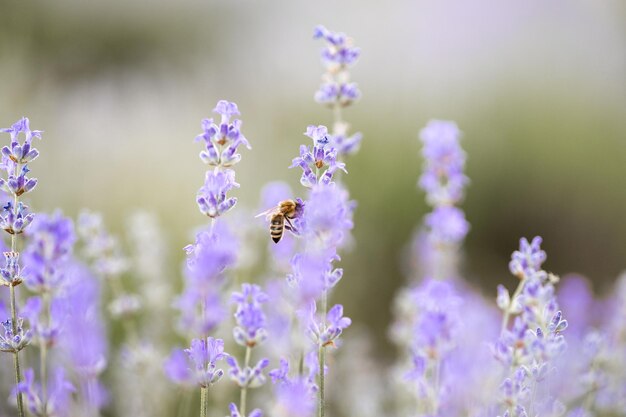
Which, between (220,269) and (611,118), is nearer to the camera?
(220,269)

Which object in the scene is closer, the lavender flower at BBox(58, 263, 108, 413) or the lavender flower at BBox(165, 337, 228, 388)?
the lavender flower at BBox(165, 337, 228, 388)

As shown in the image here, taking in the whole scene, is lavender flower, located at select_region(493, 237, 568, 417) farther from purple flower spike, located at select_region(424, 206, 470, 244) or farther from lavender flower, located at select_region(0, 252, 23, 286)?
lavender flower, located at select_region(0, 252, 23, 286)

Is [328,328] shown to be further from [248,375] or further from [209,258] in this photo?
[209,258]

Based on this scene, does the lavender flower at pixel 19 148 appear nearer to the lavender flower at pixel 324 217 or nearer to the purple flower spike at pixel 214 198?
the purple flower spike at pixel 214 198

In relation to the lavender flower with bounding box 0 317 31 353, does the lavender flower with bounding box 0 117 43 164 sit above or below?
above

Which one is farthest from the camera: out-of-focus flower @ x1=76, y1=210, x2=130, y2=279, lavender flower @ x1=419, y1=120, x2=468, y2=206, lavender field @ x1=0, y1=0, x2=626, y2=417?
lavender flower @ x1=419, y1=120, x2=468, y2=206

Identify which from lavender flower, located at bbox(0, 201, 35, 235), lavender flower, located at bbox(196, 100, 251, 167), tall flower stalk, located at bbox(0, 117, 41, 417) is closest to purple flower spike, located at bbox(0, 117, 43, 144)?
tall flower stalk, located at bbox(0, 117, 41, 417)

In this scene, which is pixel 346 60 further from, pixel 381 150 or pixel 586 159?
pixel 586 159

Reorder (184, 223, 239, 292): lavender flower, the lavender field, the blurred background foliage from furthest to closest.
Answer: the blurred background foliage
the lavender field
(184, 223, 239, 292): lavender flower

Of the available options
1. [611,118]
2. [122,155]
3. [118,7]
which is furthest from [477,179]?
[118,7]
